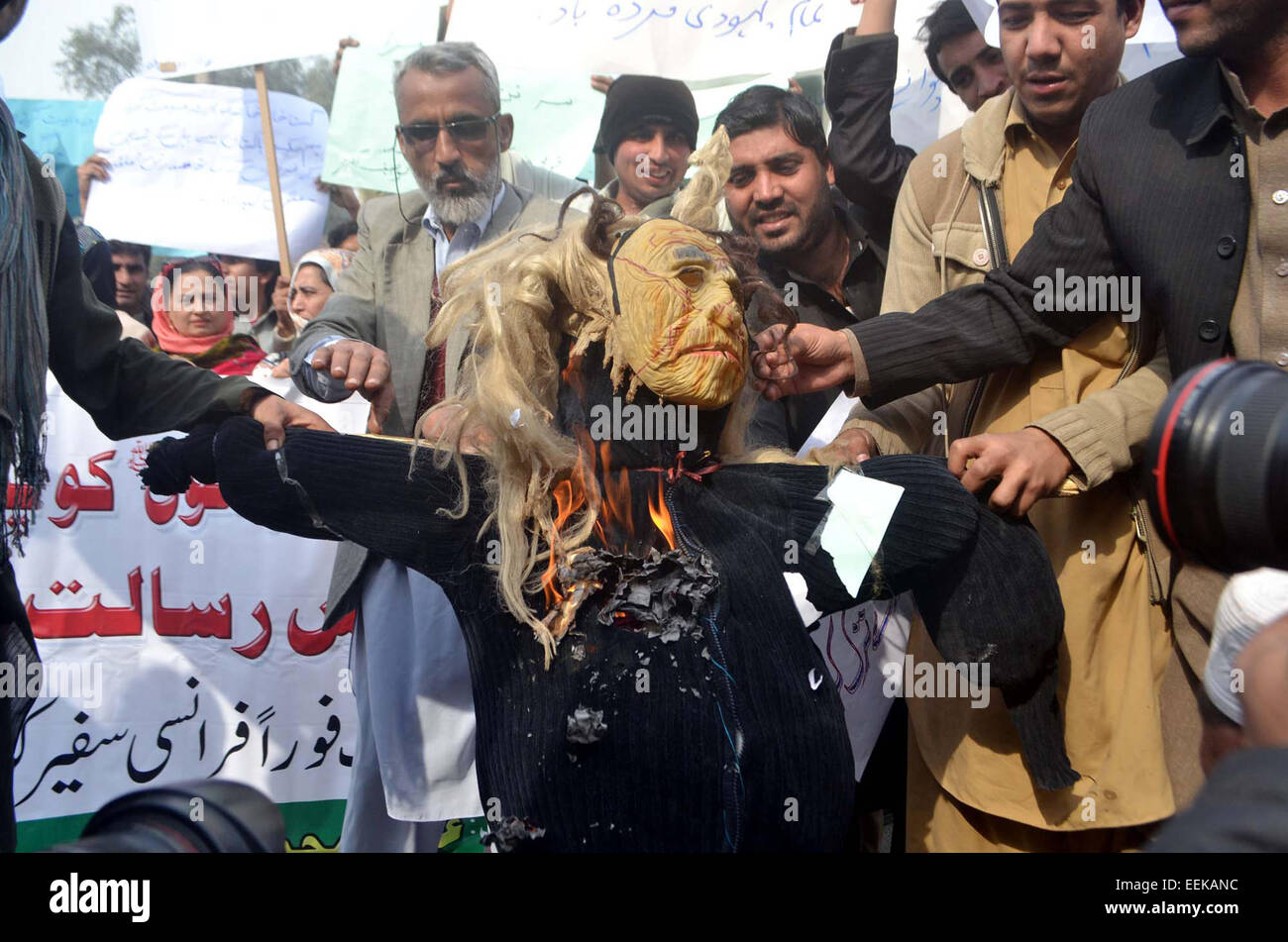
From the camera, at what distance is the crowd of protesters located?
83.6 inches

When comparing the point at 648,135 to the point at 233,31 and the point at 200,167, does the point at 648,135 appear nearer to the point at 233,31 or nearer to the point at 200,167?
the point at 233,31

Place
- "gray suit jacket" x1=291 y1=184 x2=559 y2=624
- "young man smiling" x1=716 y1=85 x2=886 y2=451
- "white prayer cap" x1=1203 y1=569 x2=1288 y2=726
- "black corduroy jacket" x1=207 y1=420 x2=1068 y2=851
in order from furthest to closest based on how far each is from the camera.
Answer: "young man smiling" x1=716 y1=85 x2=886 y2=451, "gray suit jacket" x1=291 y1=184 x2=559 y2=624, "black corduroy jacket" x1=207 y1=420 x2=1068 y2=851, "white prayer cap" x1=1203 y1=569 x2=1288 y2=726

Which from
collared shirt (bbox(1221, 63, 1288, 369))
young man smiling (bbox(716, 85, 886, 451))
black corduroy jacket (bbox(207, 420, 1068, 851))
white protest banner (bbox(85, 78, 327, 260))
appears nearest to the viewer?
black corduroy jacket (bbox(207, 420, 1068, 851))

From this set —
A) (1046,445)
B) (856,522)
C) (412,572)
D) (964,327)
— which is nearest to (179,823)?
(856,522)

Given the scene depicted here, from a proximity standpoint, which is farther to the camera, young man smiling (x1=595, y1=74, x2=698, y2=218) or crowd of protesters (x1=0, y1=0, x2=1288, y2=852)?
young man smiling (x1=595, y1=74, x2=698, y2=218)

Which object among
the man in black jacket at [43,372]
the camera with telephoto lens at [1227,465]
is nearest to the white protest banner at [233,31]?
the man in black jacket at [43,372]

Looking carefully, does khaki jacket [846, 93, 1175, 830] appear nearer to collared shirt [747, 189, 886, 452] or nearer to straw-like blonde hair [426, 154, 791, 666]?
collared shirt [747, 189, 886, 452]

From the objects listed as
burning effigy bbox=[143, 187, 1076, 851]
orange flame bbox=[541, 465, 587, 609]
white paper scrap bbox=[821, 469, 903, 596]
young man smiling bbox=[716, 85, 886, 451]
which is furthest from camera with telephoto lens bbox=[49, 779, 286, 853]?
young man smiling bbox=[716, 85, 886, 451]

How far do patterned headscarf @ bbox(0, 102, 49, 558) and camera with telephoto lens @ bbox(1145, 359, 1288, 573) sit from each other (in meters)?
2.09

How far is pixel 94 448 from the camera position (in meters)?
3.21

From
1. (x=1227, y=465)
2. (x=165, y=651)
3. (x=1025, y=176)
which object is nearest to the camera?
(x=1227, y=465)

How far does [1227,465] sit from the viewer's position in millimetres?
1358

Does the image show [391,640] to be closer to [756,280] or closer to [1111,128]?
[756,280]

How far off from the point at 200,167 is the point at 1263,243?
2.73 metres
